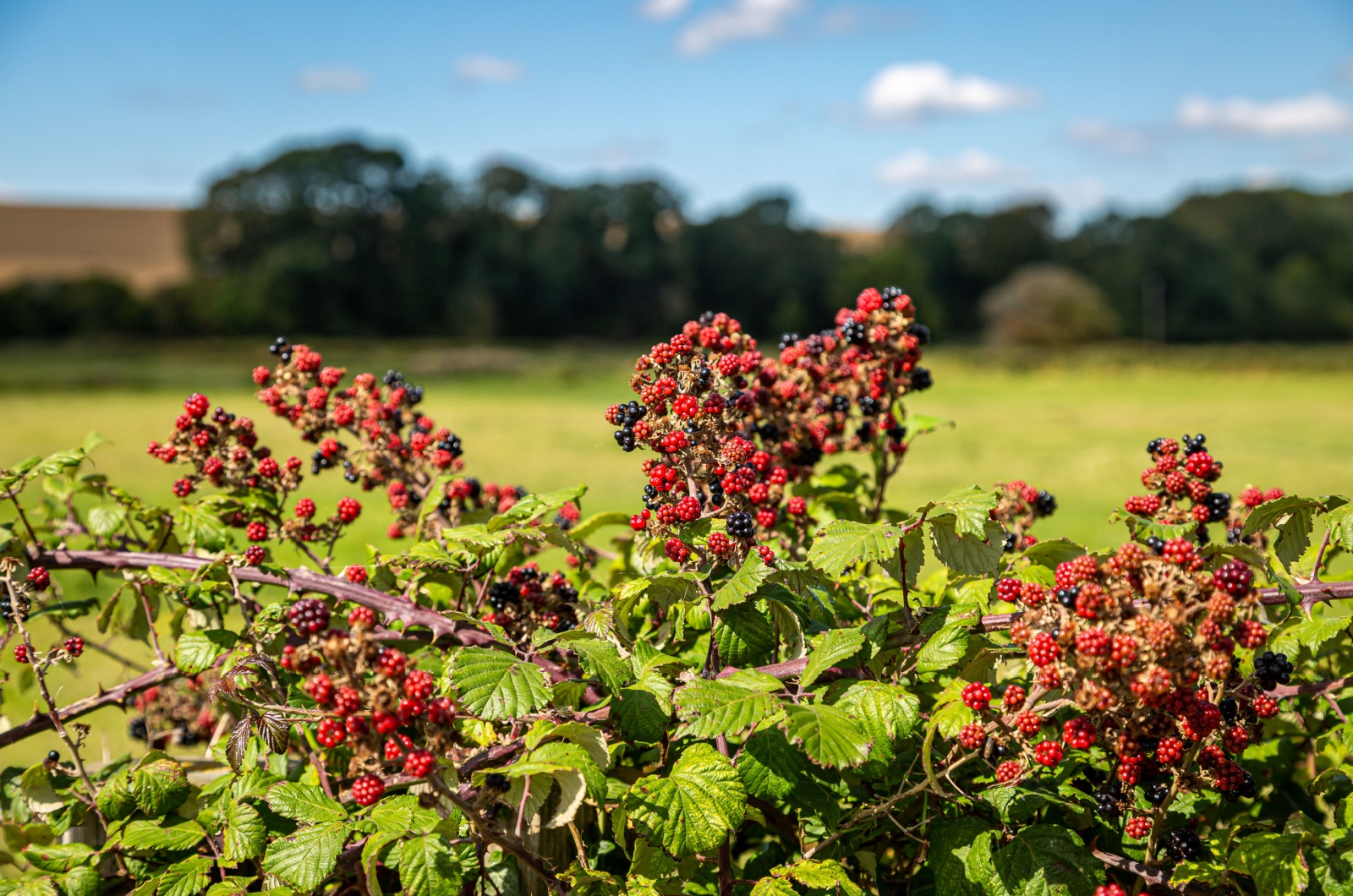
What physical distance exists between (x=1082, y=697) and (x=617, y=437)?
96 cm

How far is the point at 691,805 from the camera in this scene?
1.60m

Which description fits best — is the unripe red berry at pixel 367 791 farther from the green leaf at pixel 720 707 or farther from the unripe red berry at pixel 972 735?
the unripe red berry at pixel 972 735

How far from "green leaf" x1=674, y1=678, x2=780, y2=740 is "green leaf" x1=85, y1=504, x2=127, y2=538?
1592 millimetres

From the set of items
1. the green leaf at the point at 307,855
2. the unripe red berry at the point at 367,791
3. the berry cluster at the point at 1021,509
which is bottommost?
the green leaf at the point at 307,855

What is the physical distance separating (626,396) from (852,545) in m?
31.1

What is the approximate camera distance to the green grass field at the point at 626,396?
1516cm

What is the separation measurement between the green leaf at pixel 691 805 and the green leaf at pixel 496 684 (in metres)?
0.23

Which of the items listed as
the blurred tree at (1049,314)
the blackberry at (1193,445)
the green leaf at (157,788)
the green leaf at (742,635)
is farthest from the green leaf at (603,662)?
the blurred tree at (1049,314)

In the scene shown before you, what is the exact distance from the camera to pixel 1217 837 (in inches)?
75.9

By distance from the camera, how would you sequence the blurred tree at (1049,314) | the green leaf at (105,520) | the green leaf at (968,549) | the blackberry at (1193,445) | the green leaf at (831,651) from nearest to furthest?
the green leaf at (831,651)
the green leaf at (968,549)
the blackberry at (1193,445)
the green leaf at (105,520)
the blurred tree at (1049,314)

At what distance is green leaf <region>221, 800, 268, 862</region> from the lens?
1.78 metres

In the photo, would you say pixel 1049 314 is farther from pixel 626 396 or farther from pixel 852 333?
pixel 852 333

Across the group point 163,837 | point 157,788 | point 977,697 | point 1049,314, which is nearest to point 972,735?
point 977,697

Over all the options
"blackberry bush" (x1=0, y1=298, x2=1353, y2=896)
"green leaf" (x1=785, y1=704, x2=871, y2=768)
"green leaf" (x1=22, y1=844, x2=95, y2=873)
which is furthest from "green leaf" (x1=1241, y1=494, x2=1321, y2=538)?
"green leaf" (x1=22, y1=844, x2=95, y2=873)
